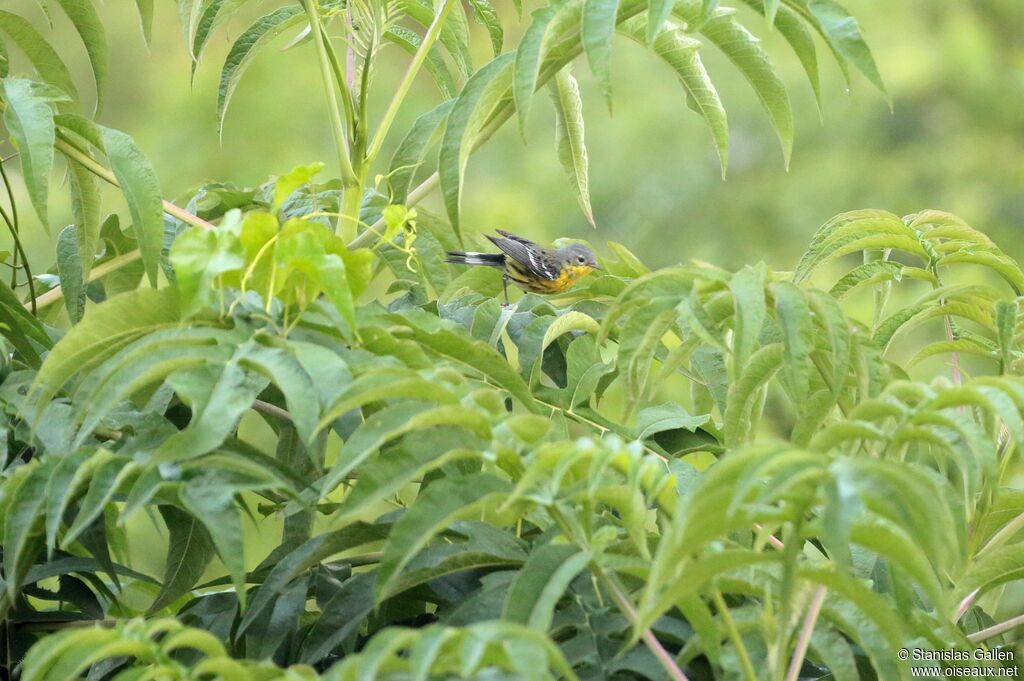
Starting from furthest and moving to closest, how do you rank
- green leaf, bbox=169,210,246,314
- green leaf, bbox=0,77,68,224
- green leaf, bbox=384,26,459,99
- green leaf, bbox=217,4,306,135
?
green leaf, bbox=384,26,459,99, green leaf, bbox=217,4,306,135, green leaf, bbox=0,77,68,224, green leaf, bbox=169,210,246,314

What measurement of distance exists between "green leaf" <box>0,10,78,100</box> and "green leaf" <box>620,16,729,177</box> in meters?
0.62

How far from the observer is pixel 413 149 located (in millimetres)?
1246

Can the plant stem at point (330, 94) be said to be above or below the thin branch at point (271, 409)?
above

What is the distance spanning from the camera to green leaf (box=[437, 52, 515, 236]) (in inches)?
41.6

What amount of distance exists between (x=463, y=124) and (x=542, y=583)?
47cm

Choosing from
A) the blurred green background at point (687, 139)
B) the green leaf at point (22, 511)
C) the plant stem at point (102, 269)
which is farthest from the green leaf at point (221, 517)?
the blurred green background at point (687, 139)

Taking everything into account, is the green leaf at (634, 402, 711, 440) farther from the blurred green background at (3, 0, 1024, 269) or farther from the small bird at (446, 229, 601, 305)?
the blurred green background at (3, 0, 1024, 269)

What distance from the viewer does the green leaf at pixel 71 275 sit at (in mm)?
1224

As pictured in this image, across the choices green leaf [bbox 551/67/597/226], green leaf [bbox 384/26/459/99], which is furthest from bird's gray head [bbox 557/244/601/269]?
green leaf [bbox 551/67/597/226]

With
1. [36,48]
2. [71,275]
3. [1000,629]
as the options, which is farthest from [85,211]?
[1000,629]

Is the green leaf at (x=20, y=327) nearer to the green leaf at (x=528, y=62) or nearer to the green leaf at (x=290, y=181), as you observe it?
the green leaf at (x=290, y=181)

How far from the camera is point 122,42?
5.50m

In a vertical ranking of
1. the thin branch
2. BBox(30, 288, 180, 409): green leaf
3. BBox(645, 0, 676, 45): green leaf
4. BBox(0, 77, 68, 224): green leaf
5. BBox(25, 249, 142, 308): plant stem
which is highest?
BBox(645, 0, 676, 45): green leaf

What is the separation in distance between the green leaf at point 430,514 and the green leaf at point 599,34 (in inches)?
14.7
